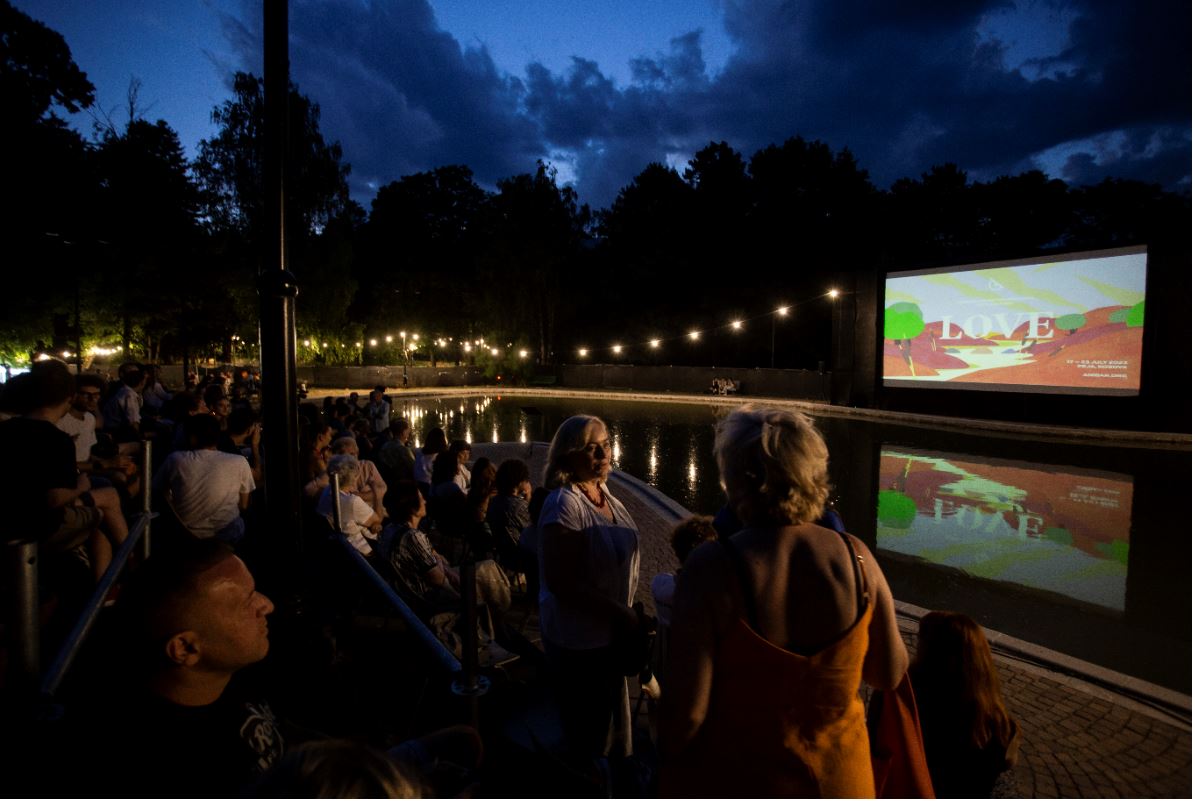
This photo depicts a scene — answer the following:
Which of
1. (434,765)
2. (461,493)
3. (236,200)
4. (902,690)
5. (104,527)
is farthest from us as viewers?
(236,200)

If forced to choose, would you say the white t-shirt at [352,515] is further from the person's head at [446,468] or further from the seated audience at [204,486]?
the person's head at [446,468]

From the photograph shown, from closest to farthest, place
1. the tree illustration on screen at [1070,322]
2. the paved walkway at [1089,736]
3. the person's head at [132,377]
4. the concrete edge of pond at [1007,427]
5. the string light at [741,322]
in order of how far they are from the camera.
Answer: the paved walkway at [1089,736], the person's head at [132,377], the concrete edge of pond at [1007,427], the tree illustration on screen at [1070,322], the string light at [741,322]

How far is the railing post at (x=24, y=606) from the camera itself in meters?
1.47

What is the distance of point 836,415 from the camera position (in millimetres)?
24688

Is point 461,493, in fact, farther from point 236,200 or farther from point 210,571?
point 236,200

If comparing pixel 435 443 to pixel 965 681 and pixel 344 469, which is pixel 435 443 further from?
pixel 965 681

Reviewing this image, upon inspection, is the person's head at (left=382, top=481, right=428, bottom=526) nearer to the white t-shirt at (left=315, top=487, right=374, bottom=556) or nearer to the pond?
the white t-shirt at (left=315, top=487, right=374, bottom=556)

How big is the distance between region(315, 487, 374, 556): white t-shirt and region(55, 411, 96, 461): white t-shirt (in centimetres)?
249

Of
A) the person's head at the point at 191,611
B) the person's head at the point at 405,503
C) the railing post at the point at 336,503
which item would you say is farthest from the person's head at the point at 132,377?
the person's head at the point at 191,611

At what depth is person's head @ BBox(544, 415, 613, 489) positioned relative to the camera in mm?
2590

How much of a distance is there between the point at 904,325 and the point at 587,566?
2451cm

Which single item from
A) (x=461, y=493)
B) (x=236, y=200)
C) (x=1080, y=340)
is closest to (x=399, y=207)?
(x=236, y=200)

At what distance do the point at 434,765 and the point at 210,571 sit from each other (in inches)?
32.0

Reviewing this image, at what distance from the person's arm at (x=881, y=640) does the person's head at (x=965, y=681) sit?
0.55 meters
